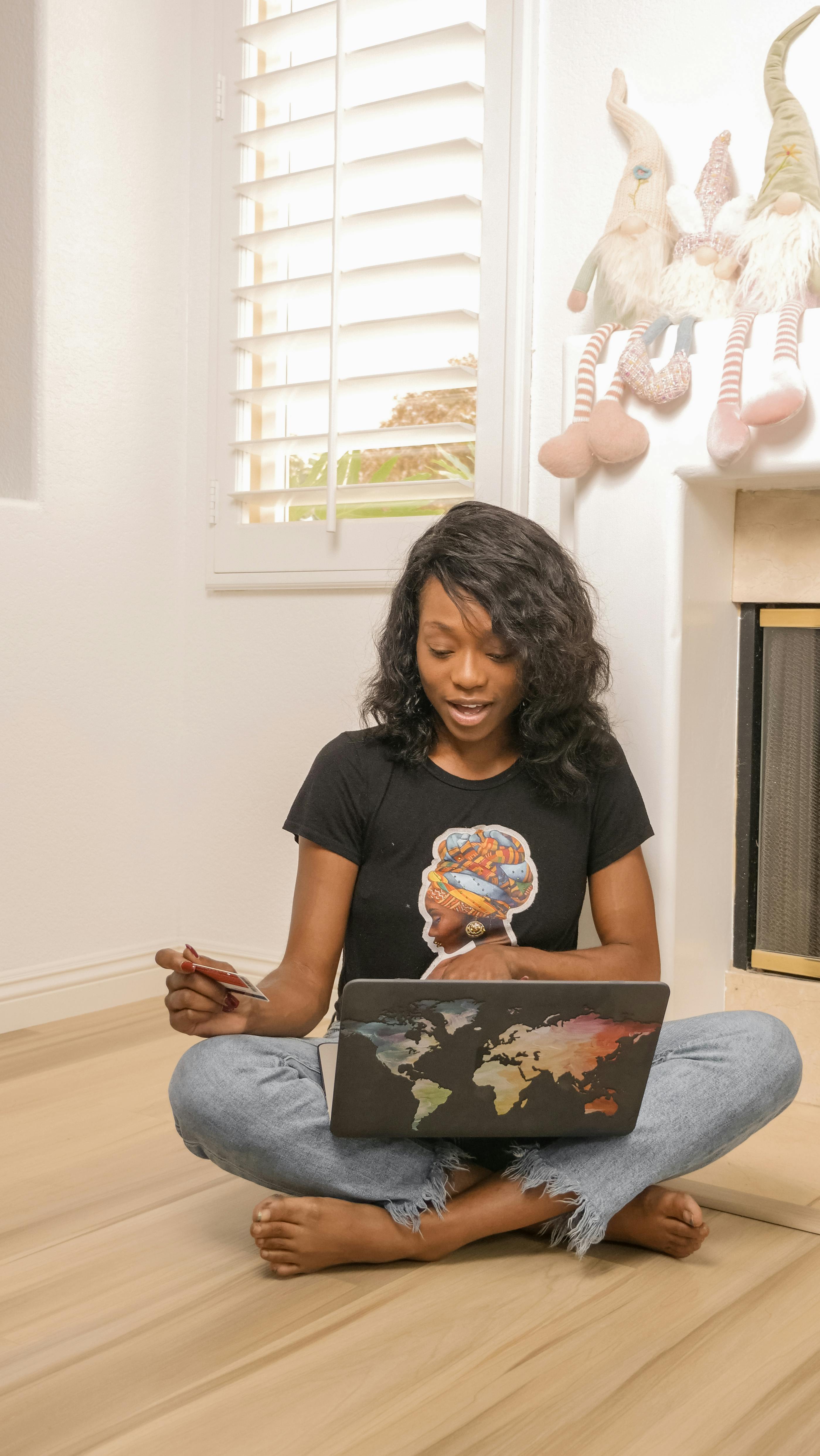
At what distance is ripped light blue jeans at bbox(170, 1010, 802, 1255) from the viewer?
117 cm

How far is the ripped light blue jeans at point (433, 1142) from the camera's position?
1.17 metres

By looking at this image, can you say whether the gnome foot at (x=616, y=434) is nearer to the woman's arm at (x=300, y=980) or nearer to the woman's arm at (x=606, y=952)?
the woman's arm at (x=606, y=952)

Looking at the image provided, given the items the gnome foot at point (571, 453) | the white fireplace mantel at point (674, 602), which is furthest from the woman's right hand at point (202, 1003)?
the gnome foot at point (571, 453)

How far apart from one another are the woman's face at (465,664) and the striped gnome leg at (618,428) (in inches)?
17.3

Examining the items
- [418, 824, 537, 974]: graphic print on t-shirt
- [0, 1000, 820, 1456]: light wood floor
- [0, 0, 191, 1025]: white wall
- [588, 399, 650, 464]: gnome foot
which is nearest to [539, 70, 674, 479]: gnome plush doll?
[588, 399, 650, 464]: gnome foot

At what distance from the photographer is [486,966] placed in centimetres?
120

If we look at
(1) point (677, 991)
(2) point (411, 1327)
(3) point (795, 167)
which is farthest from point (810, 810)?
(2) point (411, 1327)

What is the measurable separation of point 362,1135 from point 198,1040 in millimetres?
925

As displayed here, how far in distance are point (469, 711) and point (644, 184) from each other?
87 centimetres

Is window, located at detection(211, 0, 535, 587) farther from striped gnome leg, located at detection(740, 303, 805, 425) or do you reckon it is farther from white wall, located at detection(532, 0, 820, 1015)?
striped gnome leg, located at detection(740, 303, 805, 425)

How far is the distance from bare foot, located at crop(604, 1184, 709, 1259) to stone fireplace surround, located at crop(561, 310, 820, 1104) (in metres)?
0.53

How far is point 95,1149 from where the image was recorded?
1.53 m

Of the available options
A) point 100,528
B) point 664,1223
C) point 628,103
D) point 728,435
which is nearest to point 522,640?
point 728,435

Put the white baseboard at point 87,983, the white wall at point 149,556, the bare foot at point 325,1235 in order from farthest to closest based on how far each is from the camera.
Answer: the white baseboard at point 87,983 → the white wall at point 149,556 → the bare foot at point 325,1235
